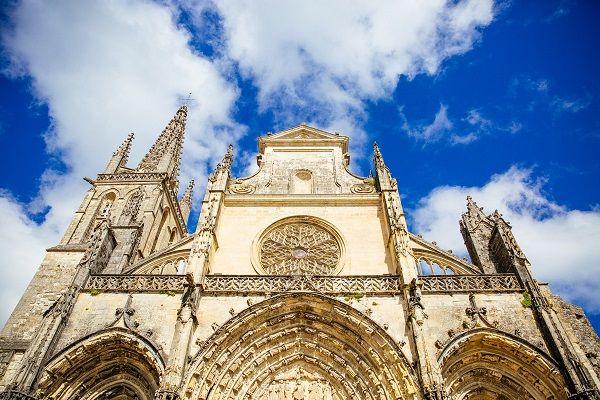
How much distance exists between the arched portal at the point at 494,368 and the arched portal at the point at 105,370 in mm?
6817

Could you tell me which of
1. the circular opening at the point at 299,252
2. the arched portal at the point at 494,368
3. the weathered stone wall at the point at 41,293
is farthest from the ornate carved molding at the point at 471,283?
the weathered stone wall at the point at 41,293

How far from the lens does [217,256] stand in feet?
40.4

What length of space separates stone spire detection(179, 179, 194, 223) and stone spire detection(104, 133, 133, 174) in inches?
222

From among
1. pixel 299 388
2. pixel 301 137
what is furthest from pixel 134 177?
pixel 299 388

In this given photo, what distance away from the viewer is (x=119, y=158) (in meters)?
22.0

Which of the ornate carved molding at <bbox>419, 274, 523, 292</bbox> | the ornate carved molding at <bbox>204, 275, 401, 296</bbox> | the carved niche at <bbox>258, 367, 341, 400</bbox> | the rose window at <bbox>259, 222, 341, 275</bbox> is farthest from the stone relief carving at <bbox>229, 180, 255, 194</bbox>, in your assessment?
the ornate carved molding at <bbox>419, 274, 523, 292</bbox>

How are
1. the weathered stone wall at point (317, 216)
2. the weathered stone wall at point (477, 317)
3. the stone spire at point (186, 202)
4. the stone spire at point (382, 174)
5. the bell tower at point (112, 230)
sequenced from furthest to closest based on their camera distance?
1. the stone spire at point (186, 202)
2. the stone spire at point (382, 174)
3. the weathered stone wall at point (317, 216)
4. the bell tower at point (112, 230)
5. the weathered stone wall at point (477, 317)

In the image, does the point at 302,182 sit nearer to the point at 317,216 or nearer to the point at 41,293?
the point at 317,216

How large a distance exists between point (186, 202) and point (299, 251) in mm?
17877

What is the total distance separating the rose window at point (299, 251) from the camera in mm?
12109

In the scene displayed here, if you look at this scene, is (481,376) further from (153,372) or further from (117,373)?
(117,373)

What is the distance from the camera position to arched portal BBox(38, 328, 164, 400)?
9.22 meters

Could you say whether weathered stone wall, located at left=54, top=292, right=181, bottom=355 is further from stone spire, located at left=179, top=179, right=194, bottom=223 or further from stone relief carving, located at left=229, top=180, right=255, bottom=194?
stone spire, located at left=179, top=179, right=194, bottom=223

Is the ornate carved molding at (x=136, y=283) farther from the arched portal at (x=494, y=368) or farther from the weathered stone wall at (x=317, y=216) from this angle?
the arched portal at (x=494, y=368)
